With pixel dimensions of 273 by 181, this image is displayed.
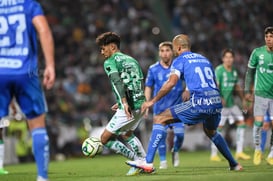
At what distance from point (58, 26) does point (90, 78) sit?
368 centimetres

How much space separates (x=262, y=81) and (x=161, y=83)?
7.40ft

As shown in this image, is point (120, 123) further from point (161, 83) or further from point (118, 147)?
point (161, 83)

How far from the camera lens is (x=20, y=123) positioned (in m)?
20.9

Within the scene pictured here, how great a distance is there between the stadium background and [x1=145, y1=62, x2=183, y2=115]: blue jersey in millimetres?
7522

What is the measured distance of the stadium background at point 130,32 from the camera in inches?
942

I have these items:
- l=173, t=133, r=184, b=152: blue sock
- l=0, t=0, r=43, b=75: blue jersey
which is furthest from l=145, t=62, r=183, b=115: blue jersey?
l=0, t=0, r=43, b=75: blue jersey

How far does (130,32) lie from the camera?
27.7 m

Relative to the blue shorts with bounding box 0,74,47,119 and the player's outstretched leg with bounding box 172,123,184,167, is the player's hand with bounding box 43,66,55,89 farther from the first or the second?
the player's outstretched leg with bounding box 172,123,184,167

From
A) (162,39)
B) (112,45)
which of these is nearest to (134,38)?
(162,39)

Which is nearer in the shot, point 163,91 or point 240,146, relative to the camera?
point 163,91

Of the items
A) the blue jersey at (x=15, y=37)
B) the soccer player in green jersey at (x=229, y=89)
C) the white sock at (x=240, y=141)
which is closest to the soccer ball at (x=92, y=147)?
the blue jersey at (x=15, y=37)

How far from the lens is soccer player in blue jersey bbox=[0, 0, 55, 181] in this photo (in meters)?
7.91

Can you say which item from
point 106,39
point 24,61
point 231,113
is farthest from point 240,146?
point 24,61

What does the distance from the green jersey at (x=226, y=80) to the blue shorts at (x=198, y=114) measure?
5994 millimetres
